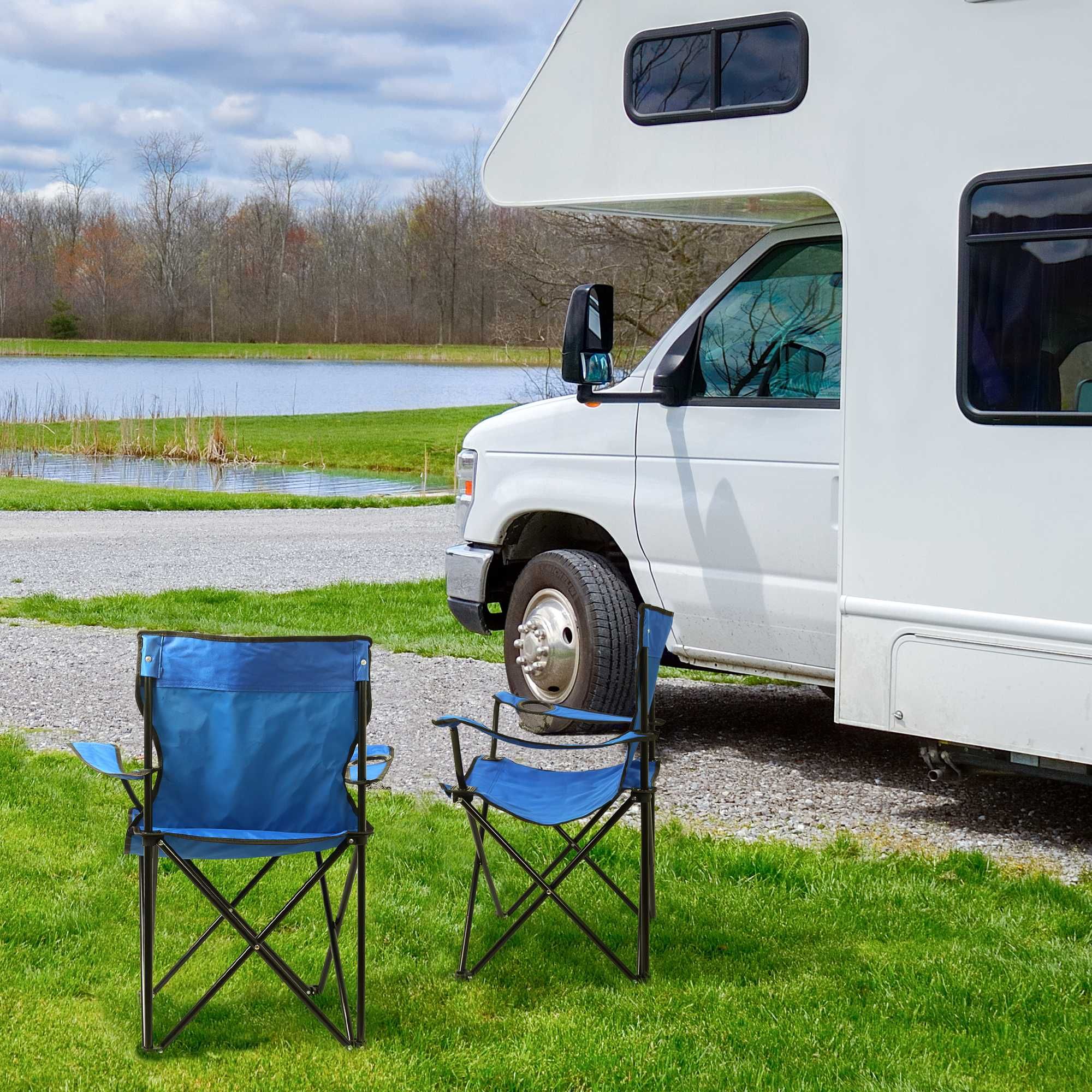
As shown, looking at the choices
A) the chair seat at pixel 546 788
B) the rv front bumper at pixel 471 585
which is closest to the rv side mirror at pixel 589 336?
the rv front bumper at pixel 471 585

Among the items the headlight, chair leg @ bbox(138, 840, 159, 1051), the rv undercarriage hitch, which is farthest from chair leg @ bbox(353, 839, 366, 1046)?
the headlight

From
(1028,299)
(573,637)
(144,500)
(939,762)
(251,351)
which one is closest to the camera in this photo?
(1028,299)

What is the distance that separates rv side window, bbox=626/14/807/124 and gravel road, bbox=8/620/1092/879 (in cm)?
278

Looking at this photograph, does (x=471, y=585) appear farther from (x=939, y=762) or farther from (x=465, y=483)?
(x=939, y=762)

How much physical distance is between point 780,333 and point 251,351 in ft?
209

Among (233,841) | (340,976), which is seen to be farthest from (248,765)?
(340,976)

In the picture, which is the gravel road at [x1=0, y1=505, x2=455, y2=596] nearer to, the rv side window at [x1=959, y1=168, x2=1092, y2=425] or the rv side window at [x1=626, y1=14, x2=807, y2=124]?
the rv side window at [x1=626, y1=14, x2=807, y2=124]

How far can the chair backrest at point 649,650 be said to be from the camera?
4.12 m

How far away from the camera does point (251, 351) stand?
222ft

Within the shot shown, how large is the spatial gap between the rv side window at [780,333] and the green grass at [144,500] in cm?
1437

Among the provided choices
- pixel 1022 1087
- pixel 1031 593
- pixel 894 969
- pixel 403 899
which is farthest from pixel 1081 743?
pixel 403 899

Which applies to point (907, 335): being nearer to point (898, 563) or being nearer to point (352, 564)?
point (898, 563)

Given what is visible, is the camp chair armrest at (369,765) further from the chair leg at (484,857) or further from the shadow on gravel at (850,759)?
the shadow on gravel at (850,759)

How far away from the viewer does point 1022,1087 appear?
3.53 m
